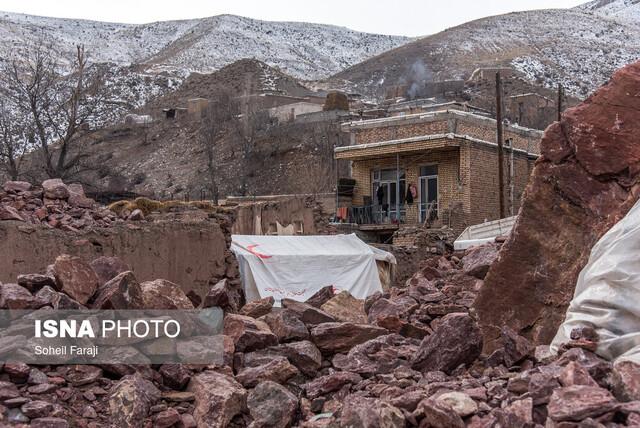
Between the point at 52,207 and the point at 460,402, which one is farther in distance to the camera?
the point at 52,207

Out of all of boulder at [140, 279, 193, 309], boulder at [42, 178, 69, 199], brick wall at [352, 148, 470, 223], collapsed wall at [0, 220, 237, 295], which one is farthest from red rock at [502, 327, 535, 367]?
brick wall at [352, 148, 470, 223]

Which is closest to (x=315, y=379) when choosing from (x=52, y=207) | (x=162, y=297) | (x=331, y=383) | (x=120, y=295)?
(x=331, y=383)

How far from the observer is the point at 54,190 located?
1081cm

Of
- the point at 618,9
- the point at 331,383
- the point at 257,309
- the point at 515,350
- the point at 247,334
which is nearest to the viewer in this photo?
the point at 515,350

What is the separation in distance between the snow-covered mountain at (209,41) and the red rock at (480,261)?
268 ft

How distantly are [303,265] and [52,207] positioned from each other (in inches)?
196

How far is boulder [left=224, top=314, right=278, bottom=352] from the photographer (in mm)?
6191

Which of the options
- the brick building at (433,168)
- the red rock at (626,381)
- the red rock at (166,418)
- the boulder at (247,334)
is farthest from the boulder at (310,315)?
the brick building at (433,168)

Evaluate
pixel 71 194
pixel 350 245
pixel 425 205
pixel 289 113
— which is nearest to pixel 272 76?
pixel 289 113

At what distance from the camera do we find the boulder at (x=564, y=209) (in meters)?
6.19

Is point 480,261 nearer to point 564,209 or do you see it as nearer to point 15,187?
point 564,209

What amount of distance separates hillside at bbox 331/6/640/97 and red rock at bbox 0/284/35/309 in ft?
199

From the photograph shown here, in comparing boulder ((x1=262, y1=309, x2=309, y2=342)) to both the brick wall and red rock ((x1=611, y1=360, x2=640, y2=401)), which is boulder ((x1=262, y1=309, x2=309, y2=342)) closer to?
red rock ((x1=611, y1=360, x2=640, y2=401))

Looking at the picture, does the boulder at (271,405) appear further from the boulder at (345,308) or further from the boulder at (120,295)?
the boulder at (345,308)
